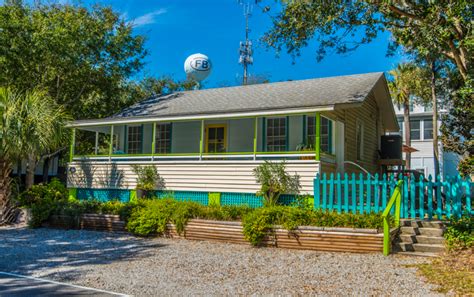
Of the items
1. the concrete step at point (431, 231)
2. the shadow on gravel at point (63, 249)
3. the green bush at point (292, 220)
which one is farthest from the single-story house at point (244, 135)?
the shadow on gravel at point (63, 249)

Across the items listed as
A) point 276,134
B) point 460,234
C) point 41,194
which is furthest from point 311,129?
point 41,194

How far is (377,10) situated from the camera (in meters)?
12.5

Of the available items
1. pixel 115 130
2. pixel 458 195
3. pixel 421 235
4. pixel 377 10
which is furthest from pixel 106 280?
pixel 115 130

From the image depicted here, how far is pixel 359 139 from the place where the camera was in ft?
57.7

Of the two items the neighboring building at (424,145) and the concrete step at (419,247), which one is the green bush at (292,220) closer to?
the concrete step at (419,247)

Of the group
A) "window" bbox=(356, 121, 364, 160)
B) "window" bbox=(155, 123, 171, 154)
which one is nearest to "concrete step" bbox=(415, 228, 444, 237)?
"window" bbox=(356, 121, 364, 160)

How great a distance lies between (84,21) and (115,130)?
5.78 metres

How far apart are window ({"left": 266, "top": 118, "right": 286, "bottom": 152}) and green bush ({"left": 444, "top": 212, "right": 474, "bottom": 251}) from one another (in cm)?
736

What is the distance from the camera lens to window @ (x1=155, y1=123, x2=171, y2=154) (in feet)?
62.7

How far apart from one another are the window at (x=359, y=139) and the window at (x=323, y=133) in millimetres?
2291

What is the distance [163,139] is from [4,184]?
693 centimetres

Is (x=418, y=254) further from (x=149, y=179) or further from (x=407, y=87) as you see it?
(x=407, y=87)

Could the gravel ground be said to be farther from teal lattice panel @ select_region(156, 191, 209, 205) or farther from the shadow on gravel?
→ teal lattice panel @ select_region(156, 191, 209, 205)

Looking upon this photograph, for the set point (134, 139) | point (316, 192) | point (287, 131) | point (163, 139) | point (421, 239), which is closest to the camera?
point (421, 239)
